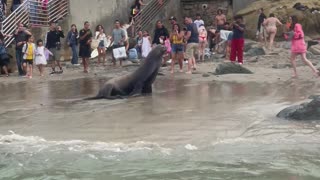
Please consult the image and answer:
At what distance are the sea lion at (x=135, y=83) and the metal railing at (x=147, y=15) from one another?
13.2 meters

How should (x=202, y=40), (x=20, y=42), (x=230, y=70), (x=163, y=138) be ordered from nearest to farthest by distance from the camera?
(x=163, y=138)
(x=230, y=70)
(x=20, y=42)
(x=202, y=40)

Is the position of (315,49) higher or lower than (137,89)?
higher

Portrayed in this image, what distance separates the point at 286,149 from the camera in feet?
23.1

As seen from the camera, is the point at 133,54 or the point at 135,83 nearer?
the point at 135,83

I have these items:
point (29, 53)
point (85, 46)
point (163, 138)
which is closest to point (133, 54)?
point (85, 46)

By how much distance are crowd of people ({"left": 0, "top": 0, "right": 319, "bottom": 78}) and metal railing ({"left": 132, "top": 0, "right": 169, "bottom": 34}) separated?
4.49 metres

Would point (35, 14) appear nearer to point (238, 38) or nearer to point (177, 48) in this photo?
point (177, 48)

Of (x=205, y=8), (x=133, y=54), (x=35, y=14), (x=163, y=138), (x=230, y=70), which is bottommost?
(x=163, y=138)

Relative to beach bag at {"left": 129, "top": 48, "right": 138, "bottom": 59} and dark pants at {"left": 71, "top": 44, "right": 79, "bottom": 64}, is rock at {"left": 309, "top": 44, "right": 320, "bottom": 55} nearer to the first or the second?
beach bag at {"left": 129, "top": 48, "right": 138, "bottom": 59}

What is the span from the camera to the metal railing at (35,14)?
20452mm

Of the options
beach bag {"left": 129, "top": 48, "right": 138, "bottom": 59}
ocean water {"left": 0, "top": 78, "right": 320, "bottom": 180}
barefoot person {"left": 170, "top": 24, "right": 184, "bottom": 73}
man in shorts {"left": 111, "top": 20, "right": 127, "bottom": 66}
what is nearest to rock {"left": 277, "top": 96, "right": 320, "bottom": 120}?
ocean water {"left": 0, "top": 78, "right": 320, "bottom": 180}

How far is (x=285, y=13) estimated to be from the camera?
25.0 meters

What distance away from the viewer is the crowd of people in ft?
54.0

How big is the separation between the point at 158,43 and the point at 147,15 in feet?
29.4
